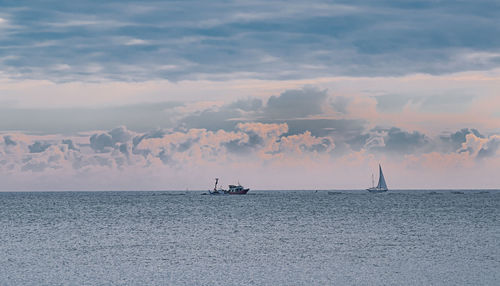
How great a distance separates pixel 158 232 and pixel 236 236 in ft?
43.8

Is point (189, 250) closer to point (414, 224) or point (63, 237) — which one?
point (63, 237)

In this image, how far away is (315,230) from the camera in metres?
93.1

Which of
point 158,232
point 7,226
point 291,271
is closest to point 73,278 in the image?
point 291,271

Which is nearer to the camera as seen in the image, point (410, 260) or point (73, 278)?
point (73, 278)

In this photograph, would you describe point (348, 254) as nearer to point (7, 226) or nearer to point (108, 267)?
point (108, 267)

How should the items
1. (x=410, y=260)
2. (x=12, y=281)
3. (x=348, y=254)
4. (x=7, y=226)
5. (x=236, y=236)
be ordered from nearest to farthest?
(x=12, y=281) < (x=410, y=260) < (x=348, y=254) < (x=236, y=236) < (x=7, y=226)

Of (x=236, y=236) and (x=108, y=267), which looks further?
(x=236, y=236)

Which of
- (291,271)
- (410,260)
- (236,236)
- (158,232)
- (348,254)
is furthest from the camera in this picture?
(158,232)

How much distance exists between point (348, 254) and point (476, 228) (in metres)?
42.3

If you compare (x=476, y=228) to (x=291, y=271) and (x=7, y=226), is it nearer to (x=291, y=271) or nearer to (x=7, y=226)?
(x=291, y=271)

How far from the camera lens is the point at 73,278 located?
48.4 meters

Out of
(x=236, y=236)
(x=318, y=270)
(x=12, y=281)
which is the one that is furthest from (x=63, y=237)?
(x=318, y=270)

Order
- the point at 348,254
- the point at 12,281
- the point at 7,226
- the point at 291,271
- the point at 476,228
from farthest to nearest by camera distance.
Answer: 1. the point at 7,226
2. the point at 476,228
3. the point at 348,254
4. the point at 291,271
5. the point at 12,281

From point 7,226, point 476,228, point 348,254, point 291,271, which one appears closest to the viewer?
point 291,271
